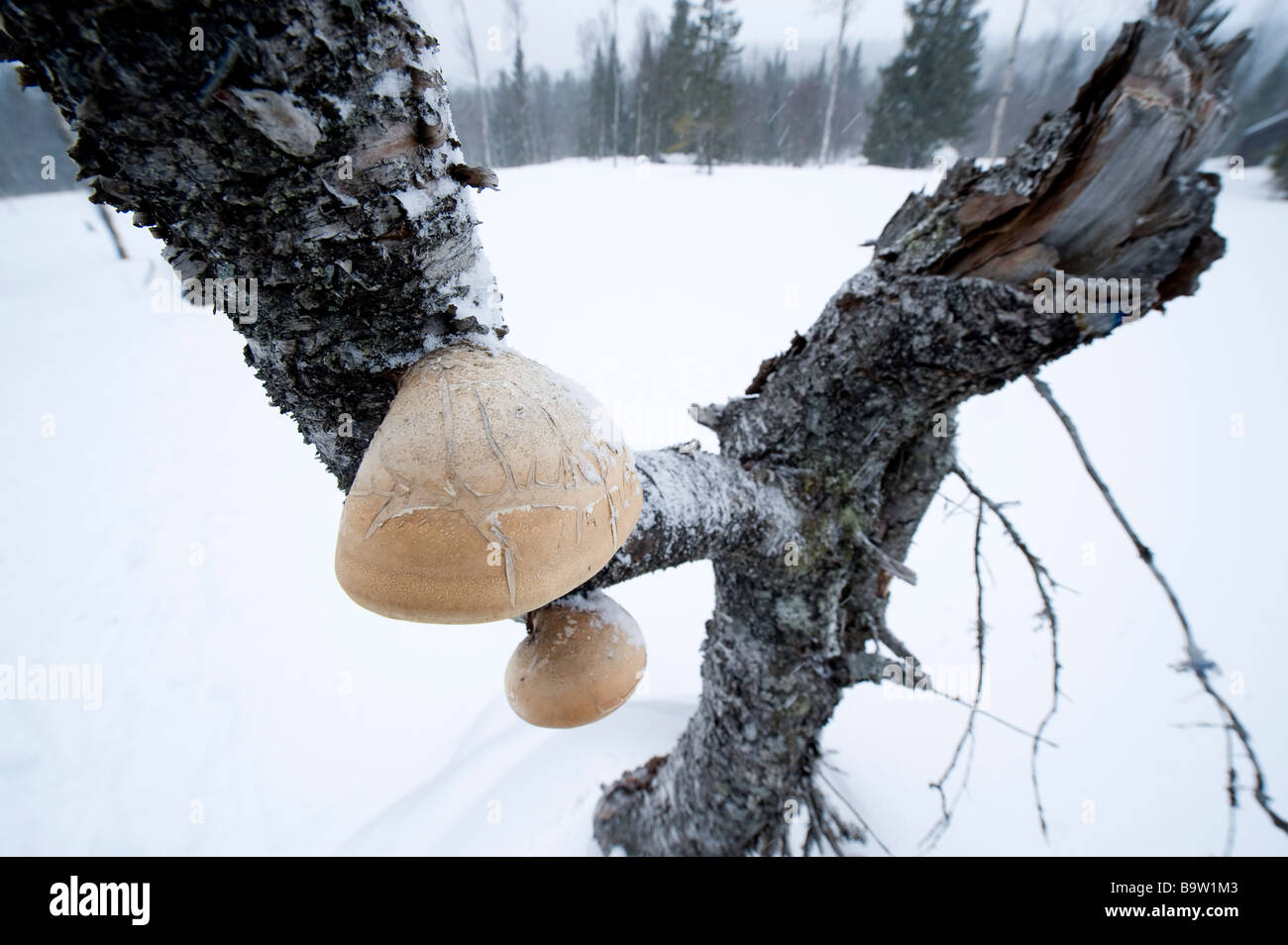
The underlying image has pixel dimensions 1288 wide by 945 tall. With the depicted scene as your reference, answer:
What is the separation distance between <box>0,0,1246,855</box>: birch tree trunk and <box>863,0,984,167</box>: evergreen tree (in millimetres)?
23690

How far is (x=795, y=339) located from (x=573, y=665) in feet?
3.27

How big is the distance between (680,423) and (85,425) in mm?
7250

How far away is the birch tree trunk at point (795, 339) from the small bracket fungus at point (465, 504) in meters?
0.13

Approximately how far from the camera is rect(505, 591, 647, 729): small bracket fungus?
1312 mm

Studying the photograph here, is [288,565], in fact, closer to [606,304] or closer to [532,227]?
[606,304]

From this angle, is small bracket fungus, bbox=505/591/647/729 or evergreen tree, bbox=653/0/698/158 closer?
small bracket fungus, bbox=505/591/647/729

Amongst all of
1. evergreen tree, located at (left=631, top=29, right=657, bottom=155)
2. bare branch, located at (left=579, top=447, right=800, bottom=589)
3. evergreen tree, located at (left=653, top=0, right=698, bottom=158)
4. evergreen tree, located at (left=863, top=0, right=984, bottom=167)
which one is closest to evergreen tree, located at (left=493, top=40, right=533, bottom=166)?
evergreen tree, located at (left=631, top=29, right=657, bottom=155)

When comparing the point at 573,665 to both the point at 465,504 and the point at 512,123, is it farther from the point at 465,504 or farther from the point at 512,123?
the point at 512,123

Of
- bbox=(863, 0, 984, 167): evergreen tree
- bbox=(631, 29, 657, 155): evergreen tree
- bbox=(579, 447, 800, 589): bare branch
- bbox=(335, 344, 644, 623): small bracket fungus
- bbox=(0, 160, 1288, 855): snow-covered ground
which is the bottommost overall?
bbox=(0, 160, 1288, 855): snow-covered ground

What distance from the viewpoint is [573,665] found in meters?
1.31

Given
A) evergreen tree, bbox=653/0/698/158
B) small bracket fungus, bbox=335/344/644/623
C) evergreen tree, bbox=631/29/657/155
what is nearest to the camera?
small bracket fungus, bbox=335/344/644/623

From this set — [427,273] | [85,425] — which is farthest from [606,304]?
[427,273]

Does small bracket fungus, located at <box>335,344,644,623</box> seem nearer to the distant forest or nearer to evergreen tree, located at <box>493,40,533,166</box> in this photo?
the distant forest

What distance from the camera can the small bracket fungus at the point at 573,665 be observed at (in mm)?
1312
